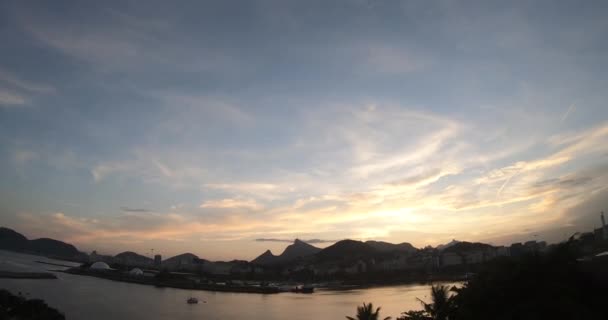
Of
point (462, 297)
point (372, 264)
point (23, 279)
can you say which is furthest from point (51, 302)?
point (372, 264)

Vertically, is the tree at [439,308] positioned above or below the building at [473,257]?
below

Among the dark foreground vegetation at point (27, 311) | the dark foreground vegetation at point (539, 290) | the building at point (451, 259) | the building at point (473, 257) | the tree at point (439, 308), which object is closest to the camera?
the dark foreground vegetation at point (539, 290)

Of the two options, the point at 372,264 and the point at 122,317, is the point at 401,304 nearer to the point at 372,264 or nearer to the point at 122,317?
the point at 122,317

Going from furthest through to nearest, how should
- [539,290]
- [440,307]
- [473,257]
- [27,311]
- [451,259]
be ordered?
[451,259] < [473,257] < [27,311] < [440,307] < [539,290]

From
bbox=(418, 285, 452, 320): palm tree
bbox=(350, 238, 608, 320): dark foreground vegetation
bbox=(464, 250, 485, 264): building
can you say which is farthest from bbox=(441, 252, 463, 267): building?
bbox=(350, 238, 608, 320): dark foreground vegetation

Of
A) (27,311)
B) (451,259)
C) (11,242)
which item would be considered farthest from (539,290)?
(11,242)

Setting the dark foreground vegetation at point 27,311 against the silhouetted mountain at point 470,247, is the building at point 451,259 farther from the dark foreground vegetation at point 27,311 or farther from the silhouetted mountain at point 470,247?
the dark foreground vegetation at point 27,311

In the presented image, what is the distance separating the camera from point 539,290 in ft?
25.7

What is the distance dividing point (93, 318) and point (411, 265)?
66332 millimetres

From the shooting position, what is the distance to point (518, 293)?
8.17 m

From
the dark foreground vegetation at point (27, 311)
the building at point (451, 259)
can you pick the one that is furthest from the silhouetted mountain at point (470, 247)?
the dark foreground vegetation at point (27, 311)

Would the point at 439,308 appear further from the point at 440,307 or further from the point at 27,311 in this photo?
the point at 27,311

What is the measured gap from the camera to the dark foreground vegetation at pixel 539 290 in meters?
7.24

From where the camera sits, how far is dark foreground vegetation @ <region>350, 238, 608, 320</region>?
7.24 meters
